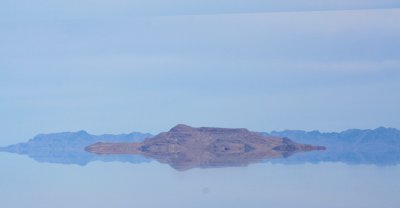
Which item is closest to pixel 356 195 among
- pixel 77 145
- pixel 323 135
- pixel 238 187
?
pixel 238 187

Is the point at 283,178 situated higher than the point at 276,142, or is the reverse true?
the point at 276,142

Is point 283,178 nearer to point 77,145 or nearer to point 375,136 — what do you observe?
point 77,145

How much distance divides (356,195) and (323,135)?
11511 cm

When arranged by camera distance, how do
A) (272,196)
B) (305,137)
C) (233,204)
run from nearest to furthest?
(233,204), (272,196), (305,137)

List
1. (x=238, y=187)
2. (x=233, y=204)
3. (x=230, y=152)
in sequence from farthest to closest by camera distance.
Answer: (x=230, y=152)
(x=238, y=187)
(x=233, y=204)

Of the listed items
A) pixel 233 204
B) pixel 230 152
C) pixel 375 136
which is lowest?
pixel 233 204

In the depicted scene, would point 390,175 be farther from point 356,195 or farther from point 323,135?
point 323,135

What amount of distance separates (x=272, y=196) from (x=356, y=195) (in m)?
2.87

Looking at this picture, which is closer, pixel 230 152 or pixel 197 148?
pixel 230 152

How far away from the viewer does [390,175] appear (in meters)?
38.0

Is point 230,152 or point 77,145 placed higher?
point 77,145

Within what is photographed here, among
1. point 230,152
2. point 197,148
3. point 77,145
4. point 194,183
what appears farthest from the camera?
point 77,145

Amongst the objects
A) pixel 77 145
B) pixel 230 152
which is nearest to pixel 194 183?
pixel 230 152

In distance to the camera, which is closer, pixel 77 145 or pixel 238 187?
pixel 238 187
